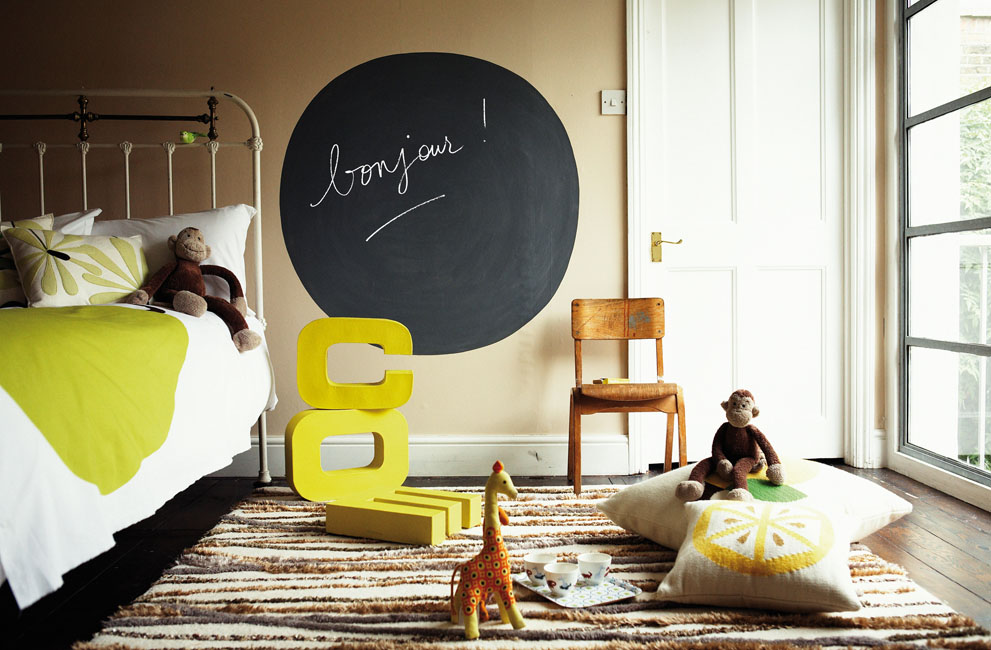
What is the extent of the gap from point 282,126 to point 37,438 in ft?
6.55

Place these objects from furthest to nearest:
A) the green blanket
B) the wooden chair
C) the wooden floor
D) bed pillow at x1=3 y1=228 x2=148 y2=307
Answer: the wooden chair < bed pillow at x1=3 y1=228 x2=148 y2=307 < the wooden floor < the green blanket

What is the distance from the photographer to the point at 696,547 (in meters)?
1.55

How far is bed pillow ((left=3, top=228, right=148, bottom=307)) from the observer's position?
2.06 m

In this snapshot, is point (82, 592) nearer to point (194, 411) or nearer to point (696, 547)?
point (194, 411)

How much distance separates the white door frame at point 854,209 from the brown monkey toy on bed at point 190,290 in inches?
57.1

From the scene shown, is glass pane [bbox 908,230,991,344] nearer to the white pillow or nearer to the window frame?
the window frame

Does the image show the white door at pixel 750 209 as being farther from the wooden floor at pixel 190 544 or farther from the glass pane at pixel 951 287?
the wooden floor at pixel 190 544

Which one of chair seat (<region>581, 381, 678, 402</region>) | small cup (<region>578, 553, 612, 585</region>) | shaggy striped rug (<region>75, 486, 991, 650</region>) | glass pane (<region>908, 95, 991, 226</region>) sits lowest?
shaggy striped rug (<region>75, 486, 991, 650</region>)

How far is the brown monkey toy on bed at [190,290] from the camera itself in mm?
2191

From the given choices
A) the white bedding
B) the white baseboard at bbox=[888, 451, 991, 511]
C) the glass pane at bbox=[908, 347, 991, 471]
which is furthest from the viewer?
the glass pane at bbox=[908, 347, 991, 471]

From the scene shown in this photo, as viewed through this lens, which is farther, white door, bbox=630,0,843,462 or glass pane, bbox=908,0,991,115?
white door, bbox=630,0,843,462

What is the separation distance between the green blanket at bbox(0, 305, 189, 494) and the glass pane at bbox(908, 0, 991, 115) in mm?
2580

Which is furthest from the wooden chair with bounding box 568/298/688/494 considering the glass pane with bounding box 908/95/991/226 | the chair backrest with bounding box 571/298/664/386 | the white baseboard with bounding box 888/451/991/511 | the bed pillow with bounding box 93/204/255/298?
the bed pillow with bounding box 93/204/255/298

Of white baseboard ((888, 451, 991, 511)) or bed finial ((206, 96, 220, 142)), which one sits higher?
bed finial ((206, 96, 220, 142))
